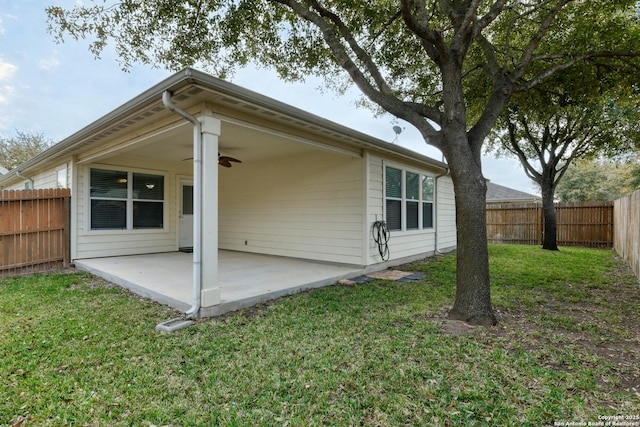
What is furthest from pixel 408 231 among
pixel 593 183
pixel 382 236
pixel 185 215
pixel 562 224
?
pixel 593 183

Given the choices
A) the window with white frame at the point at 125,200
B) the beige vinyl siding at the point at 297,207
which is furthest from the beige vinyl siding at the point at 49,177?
the beige vinyl siding at the point at 297,207

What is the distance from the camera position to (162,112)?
13.2 feet

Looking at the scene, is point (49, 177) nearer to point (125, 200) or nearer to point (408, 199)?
point (125, 200)

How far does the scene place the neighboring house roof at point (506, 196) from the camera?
1799 cm

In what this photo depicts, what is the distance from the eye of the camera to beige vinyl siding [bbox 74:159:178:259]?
661 centimetres

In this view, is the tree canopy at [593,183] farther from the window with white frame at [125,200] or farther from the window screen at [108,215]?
the window screen at [108,215]

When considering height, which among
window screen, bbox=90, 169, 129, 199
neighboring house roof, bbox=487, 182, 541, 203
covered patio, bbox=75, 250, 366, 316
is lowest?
covered patio, bbox=75, 250, 366, 316

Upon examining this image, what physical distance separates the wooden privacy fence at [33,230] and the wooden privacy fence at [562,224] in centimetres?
1408

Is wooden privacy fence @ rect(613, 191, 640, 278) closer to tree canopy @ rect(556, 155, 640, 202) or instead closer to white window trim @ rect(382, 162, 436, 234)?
white window trim @ rect(382, 162, 436, 234)

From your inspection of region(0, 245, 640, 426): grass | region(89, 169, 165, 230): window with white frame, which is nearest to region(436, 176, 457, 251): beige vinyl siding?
region(0, 245, 640, 426): grass

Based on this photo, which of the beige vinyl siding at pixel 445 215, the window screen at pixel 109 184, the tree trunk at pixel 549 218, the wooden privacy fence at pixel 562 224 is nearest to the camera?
the window screen at pixel 109 184

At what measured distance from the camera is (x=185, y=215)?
333 inches

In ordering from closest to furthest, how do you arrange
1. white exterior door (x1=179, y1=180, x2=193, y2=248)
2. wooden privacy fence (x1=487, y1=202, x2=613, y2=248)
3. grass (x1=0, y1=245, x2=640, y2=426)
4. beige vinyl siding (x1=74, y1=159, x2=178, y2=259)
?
grass (x1=0, y1=245, x2=640, y2=426), beige vinyl siding (x1=74, y1=159, x2=178, y2=259), white exterior door (x1=179, y1=180, x2=193, y2=248), wooden privacy fence (x1=487, y1=202, x2=613, y2=248)

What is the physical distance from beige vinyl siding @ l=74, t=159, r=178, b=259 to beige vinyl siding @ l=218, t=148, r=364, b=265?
4.25 feet
